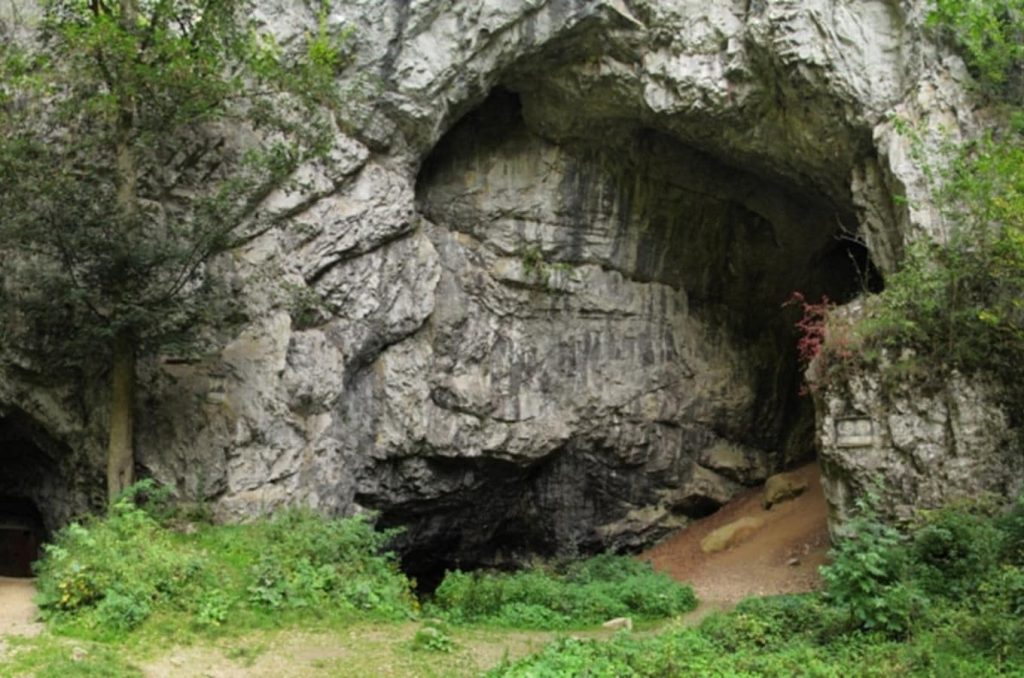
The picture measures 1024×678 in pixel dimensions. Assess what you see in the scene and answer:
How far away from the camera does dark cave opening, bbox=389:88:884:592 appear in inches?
656

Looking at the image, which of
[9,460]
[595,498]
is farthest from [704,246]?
[9,460]

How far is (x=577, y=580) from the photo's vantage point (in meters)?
14.4

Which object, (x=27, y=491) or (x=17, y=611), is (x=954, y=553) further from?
(x=27, y=491)

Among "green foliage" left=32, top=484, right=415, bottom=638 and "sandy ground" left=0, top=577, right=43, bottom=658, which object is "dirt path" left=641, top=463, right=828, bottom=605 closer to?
"green foliage" left=32, top=484, right=415, bottom=638

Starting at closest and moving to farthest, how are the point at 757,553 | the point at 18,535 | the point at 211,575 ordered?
the point at 211,575
the point at 757,553
the point at 18,535

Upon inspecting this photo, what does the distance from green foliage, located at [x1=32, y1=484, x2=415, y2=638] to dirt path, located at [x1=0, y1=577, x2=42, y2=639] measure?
0.58 feet

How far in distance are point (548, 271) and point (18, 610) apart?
10.4 metres

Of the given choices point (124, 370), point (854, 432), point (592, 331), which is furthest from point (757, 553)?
point (124, 370)

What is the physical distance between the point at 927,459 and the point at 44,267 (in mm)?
11821

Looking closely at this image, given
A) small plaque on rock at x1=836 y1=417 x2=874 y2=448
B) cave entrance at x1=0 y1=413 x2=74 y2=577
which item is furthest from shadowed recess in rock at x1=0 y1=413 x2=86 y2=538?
small plaque on rock at x1=836 y1=417 x2=874 y2=448

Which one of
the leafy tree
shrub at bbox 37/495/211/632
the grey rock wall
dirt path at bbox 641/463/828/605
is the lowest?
dirt path at bbox 641/463/828/605

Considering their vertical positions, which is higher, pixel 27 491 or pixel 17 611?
pixel 27 491

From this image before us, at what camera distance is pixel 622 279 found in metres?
17.6

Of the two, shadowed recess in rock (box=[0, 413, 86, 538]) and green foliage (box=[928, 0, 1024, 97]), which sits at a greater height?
green foliage (box=[928, 0, 1024, 97])
